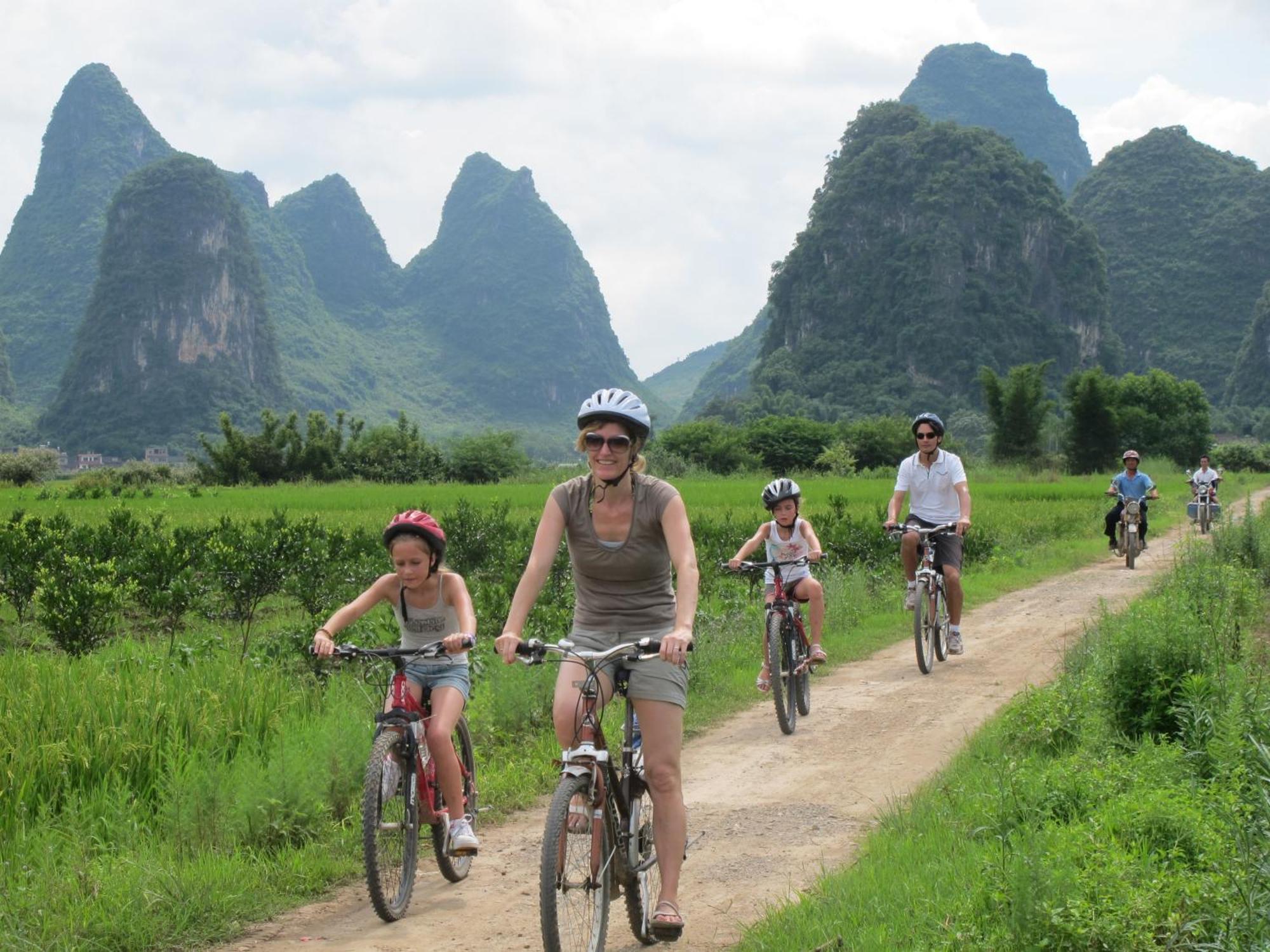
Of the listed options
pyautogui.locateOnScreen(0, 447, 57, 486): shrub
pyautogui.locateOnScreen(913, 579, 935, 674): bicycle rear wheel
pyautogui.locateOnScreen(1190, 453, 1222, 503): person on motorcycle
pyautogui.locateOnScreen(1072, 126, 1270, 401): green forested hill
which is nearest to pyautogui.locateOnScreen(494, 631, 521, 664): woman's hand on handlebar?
pyautogui.locateOnScreen(913, 579, 935, 674): bicycle rear wheel

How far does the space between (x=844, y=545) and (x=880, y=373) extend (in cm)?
9076

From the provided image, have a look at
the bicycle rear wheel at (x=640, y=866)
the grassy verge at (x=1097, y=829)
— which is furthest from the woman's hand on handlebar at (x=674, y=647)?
the grassy verge at (x=1097, y=829)

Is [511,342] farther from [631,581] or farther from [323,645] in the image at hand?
[631,581]

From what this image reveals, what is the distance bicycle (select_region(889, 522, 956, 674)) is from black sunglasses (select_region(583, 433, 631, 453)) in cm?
612

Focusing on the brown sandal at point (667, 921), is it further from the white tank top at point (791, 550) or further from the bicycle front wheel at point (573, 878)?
the white tank top at point (791, 550)

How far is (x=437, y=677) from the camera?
17.0 feet

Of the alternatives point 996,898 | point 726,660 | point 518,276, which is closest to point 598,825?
point 996,898

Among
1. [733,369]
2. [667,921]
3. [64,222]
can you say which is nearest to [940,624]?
[667,921]

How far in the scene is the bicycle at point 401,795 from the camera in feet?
15.4

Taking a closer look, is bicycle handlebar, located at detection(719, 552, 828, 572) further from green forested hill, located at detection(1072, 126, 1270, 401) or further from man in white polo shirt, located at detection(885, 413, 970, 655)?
green forested hill, located at detection(1072, 126, 1270, 401)

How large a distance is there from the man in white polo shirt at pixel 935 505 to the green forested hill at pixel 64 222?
136 metres

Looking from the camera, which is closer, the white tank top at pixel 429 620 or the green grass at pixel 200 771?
the green grass at pixel 200 771

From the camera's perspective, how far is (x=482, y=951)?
14.4 ft

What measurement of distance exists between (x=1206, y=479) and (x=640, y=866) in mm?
21826
